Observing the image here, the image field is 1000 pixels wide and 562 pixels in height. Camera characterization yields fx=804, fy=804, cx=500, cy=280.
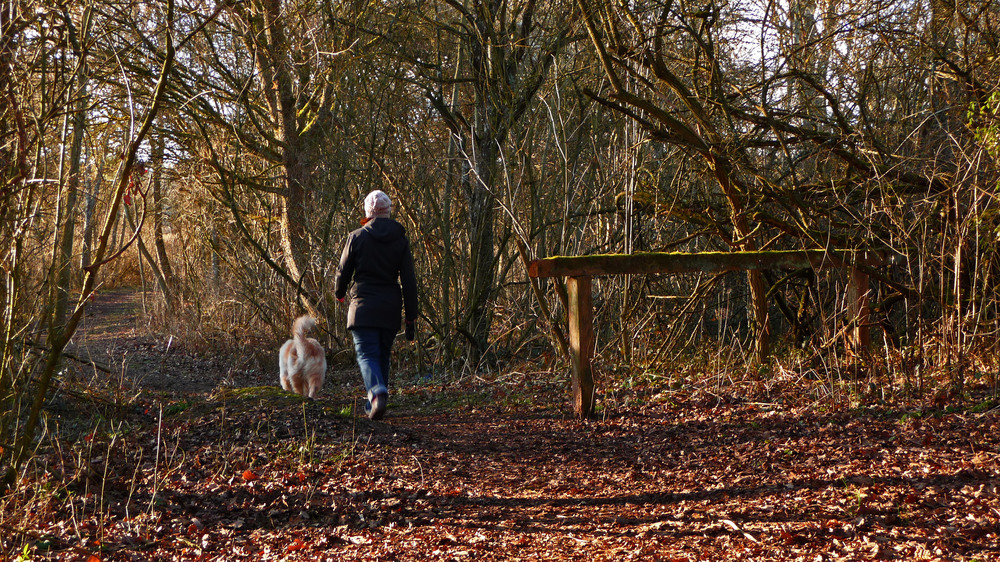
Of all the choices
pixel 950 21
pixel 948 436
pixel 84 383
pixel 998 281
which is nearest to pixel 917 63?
pixel 950 21

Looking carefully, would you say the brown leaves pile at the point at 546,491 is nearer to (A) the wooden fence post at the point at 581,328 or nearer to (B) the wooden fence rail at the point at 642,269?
(A) the wooden fence post at the point at 581,328

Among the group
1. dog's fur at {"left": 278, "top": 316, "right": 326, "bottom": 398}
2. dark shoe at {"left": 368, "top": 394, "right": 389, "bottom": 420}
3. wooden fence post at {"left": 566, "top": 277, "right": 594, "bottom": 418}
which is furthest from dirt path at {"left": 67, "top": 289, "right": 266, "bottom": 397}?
wooden fence post at {"left": 566, "top": 277, "right": 594, "bottom": 418}

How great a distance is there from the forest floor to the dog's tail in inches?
39.1

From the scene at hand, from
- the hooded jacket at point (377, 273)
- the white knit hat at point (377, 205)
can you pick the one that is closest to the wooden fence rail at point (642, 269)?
the hooded jacket at point (377, 273)

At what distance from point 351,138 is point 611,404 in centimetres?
527

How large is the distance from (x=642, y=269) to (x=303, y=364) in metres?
3.69

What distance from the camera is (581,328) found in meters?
6.19

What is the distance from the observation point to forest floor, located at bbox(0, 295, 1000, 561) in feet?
12.2

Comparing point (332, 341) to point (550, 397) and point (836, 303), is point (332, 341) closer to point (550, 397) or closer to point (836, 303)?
point (550, 397)

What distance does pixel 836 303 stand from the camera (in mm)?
6730

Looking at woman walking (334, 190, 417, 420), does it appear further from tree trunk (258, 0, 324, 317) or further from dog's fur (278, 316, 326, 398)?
tree trunk (258, 0, 324, 317)

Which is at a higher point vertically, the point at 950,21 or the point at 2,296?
the point at 950,21

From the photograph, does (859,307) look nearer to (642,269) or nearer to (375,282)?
(642,269)

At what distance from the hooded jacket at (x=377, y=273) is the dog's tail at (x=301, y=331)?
2.81ft
